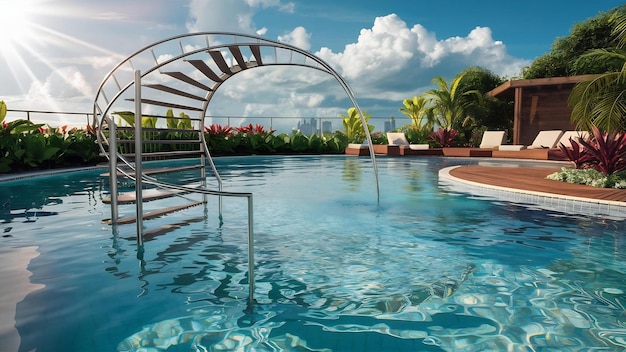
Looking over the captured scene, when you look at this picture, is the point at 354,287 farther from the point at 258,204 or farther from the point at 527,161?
the point at 527,161

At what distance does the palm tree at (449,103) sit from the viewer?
26.5m

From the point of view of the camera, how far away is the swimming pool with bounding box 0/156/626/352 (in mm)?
2965

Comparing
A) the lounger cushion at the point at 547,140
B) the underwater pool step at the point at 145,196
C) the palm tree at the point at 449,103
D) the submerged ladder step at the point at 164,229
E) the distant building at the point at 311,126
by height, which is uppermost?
the palm tree at the point at 449,103

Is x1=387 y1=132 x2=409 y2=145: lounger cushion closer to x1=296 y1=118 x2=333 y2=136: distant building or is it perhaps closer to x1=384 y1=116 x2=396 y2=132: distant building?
x1=296 y1=118 x2=333 y2=136: distant building

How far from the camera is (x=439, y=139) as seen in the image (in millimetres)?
23531

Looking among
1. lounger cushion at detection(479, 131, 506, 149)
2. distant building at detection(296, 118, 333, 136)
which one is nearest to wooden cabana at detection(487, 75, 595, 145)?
lounger cushion at detection(479, 131, 506, 149)

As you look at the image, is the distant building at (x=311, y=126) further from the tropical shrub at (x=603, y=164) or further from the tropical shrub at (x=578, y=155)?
the tropical shrub at (x=603, y=164)

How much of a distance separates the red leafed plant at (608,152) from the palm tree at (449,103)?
1743 centimetres

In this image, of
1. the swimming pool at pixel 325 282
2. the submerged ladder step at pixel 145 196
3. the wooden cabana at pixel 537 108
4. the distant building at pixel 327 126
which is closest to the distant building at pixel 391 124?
the distant building at pixel 327 126

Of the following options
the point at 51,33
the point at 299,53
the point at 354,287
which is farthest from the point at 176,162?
the point at 354,287

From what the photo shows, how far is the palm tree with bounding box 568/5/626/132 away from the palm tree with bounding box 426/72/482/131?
50.1 ft

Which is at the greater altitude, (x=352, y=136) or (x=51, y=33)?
(x=51, y=33)

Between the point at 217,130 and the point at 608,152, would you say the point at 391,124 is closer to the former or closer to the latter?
the point at 217,130

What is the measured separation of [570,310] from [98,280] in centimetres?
378
